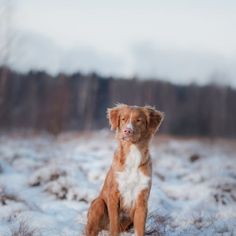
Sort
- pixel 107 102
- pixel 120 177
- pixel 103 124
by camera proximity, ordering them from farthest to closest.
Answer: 1. pixel 107 102
2. pixel 103 124
3. pixel 120 177

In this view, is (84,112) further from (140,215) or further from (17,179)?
(140,215)

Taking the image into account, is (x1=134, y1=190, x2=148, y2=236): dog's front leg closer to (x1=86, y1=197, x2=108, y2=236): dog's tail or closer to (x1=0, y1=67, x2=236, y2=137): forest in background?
(x1=86, y1=197, x2=108, y2=236): dog's tail

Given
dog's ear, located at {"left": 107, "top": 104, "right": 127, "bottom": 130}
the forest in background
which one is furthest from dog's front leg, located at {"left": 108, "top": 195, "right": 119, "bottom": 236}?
the forest in background

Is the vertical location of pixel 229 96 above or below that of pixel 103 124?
above

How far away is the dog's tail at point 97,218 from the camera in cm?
698

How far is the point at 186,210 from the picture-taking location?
403 inches

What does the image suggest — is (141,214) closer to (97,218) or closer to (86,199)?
(97,218)

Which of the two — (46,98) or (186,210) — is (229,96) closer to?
(46,98)

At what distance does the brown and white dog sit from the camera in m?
6.79

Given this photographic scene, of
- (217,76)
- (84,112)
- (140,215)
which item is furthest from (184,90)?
(140,215)

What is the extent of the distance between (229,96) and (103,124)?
17405 mm

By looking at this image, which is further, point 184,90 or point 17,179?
point 184,90

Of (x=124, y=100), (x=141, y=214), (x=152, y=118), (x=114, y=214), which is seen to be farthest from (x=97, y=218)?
(x=124, y=100)

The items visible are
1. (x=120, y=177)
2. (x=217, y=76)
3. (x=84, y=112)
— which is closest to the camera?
(x=120, y=177)
